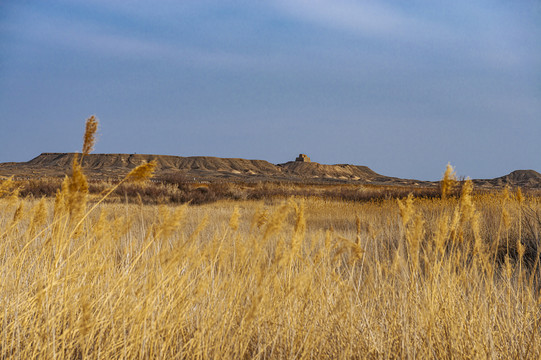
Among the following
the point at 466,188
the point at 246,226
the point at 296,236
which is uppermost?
the point at 466,188

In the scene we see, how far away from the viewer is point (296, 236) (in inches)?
76.8

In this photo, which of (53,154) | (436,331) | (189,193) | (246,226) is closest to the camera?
(436,331)

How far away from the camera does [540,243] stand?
5637 mm

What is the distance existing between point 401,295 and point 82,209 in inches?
75.9

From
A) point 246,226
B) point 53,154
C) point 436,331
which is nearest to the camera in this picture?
point 436,331

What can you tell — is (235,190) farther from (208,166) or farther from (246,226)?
(208,166)

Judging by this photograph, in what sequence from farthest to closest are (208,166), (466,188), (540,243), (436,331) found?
(208,166) → (540,243) → (466,188) → (436,331)

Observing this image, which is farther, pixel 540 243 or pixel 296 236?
pixel 540 243

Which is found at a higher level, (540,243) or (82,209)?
(82,209)

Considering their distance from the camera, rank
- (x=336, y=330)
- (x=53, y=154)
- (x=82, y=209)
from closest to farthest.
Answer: (x=82, y=209) < (x=336, y=330) < (x=53, y=154)

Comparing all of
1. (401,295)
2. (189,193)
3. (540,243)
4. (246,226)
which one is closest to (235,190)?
(189,193)

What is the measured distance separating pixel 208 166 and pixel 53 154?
51706mm

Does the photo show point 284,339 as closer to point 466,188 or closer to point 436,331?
point 436,331

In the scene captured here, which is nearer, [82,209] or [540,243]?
[82,209]
